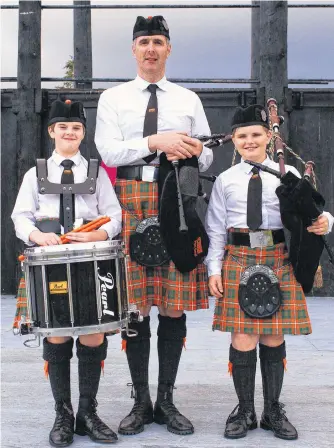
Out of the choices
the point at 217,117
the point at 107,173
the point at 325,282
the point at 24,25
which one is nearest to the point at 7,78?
the point at 24,25

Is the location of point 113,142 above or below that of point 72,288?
above

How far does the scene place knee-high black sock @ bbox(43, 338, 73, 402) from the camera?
3189mm

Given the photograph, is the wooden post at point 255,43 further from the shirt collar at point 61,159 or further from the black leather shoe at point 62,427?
the black leather shoe at point 62,427

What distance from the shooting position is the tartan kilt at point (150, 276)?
3.34 meters

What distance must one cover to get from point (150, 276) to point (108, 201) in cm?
41

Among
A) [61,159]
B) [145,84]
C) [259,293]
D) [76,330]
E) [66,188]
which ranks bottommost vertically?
[76,330]

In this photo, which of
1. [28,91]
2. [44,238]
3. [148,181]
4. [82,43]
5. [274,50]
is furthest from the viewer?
[82,43]

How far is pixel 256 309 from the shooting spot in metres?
3.24

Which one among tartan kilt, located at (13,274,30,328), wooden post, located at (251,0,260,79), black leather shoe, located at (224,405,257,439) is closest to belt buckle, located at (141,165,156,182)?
tartan kilt, located at (13,274,30,328)

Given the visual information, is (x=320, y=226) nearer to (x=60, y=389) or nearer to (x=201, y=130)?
(x=201, y=130)

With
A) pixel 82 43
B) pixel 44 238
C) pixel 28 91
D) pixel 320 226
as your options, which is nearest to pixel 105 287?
pixel 44 238

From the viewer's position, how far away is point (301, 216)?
314 cm

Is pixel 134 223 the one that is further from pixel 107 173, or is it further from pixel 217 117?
pixel 217 117

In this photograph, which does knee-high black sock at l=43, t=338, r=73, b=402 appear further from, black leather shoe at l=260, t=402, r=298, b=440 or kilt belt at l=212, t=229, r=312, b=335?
black leather shoe at l=260, t=402, r=298, b=440
